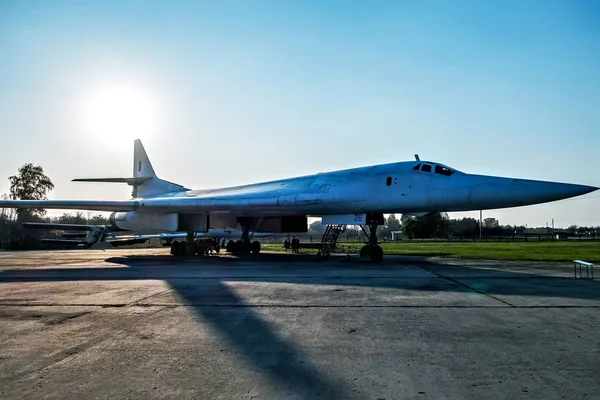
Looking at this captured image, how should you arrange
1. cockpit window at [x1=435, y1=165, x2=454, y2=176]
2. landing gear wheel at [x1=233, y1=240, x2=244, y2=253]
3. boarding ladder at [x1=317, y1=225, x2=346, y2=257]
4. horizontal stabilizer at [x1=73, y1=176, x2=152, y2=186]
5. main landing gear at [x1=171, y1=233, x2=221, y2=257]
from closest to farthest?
1. cockpit window at [x1=435, y1=165, x2=454, y2=176]
2. boarding ladder at [x1=317, y1=225, x2=346, y2=257]
3. main landing gear at [x1=171, y1=233, x2=221, y2=257]
4. landing gear wheel at [x1=233, y1=240, x2=244, y2=253]
5. horizontal stabilizer at [x1=73, y1=176, x2=152, y2=186]

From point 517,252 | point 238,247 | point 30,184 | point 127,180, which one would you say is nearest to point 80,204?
point 127,180

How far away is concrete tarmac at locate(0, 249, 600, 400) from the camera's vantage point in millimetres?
3139

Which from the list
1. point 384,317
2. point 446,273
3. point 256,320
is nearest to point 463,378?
point 384,317

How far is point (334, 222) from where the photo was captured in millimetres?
16109

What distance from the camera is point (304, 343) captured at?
4.34 m

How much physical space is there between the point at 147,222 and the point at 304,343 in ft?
60.5

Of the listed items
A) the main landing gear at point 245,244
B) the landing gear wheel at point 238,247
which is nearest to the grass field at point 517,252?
the main landing gear at point 245,244

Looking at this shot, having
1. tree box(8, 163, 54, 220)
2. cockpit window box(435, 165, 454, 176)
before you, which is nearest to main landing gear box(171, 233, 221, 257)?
cockpit window box(435, 165, 454, 176)

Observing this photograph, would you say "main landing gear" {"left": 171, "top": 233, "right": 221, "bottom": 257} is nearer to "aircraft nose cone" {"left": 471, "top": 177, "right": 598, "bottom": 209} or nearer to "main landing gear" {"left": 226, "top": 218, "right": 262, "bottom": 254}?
"main landing gear" {"left": 226, "top": 218, "right": 262, "bottom": 254}

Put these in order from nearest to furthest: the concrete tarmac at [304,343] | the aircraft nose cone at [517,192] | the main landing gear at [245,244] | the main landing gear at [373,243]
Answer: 1. the concrete tarmac at [304,343]
2. the aircraft nose cone at [517,192]
3. the main landing gear at [373,243]
4. the main landing gear at [245,244]

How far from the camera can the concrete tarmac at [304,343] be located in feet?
10.3

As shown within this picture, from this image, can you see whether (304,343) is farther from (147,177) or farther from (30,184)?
(30,184)

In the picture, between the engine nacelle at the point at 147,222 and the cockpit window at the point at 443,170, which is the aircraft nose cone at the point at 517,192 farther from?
the engine nacelle at the point at 147,222

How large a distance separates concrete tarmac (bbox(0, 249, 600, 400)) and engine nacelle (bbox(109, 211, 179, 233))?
12.4 m
